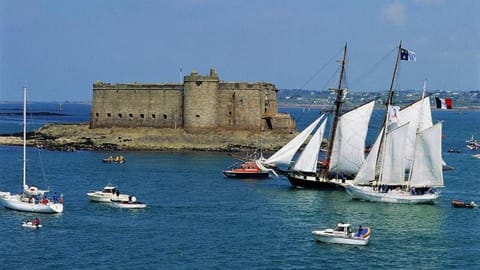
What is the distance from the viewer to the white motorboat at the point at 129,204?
162 ft

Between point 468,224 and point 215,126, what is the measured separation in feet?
153

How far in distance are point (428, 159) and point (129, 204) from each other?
17.9 meters

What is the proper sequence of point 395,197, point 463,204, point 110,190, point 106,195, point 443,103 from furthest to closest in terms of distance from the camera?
point 443,103
point 395,197
point 463,204
point 110,190
point 106,195

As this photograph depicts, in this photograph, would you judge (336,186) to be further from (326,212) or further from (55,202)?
(55,202)

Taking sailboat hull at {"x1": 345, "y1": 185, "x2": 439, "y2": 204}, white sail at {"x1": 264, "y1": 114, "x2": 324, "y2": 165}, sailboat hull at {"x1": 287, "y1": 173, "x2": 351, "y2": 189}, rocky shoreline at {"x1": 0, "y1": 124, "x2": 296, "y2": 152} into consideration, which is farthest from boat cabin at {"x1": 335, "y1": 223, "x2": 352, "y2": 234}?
rocky shoreline at {"x1": 0, "y1": 124, "x2": 296, "y2": 152}

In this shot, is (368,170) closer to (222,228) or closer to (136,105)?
(222,228)

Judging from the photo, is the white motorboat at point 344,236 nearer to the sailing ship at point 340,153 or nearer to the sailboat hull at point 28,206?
the sailboat hull at point 28,206

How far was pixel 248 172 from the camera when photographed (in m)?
67.2

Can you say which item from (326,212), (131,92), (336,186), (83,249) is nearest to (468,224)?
(326,212)

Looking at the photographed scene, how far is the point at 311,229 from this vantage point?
4403 cm

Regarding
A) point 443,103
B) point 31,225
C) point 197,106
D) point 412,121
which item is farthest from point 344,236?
point 197,106

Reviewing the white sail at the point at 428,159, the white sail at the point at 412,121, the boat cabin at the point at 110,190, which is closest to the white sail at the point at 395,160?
the white sail at the point at 428,159

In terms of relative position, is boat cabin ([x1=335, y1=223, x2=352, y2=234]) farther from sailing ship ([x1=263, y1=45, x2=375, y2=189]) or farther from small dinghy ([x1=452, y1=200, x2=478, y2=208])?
sailing ship ([x1=263, y1=45, x2=375, y2=189])

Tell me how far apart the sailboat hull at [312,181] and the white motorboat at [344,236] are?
760 inches
